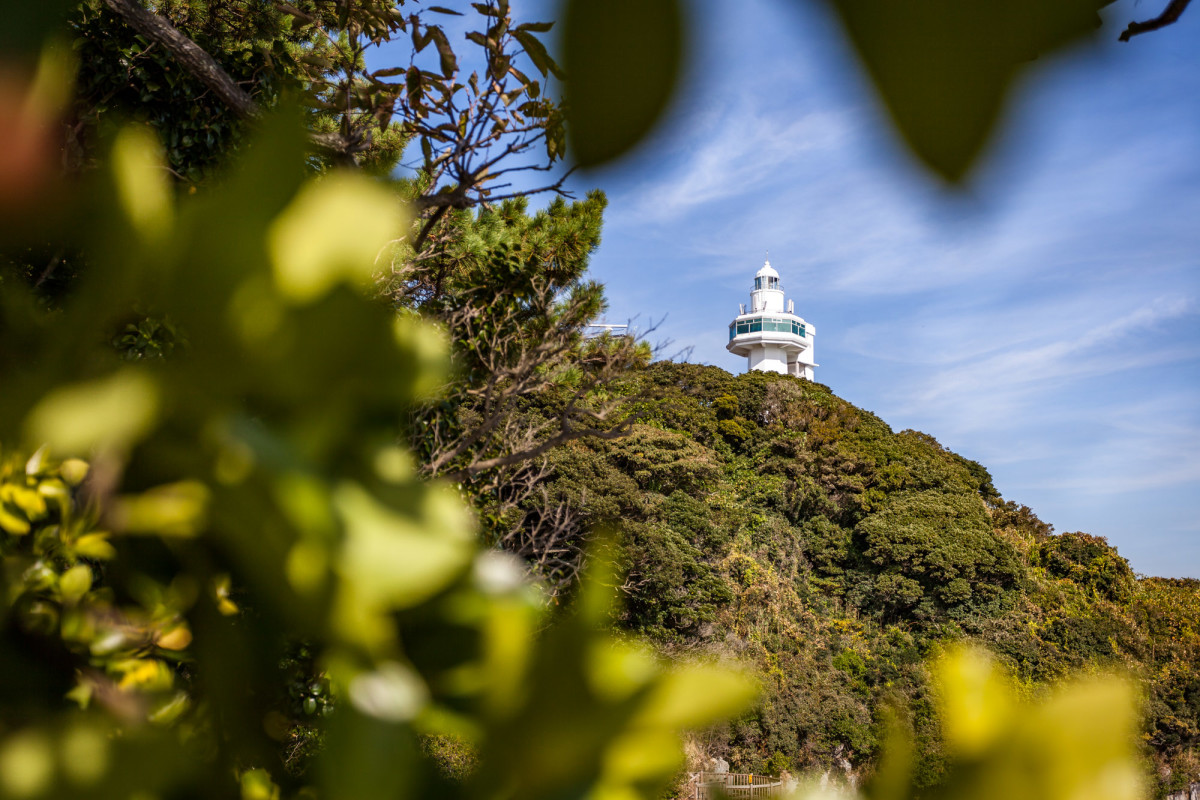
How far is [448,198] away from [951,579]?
8.10 m

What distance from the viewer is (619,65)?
15 centimetres

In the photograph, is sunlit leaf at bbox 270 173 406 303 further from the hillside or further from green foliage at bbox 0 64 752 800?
the hillside

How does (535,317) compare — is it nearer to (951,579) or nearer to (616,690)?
(616,690)

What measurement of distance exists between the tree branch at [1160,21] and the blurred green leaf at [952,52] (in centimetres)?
2

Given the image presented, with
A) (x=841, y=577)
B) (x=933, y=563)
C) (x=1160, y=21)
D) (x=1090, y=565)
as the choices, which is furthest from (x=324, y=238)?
(x=1090, y=565)

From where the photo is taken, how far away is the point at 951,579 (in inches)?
316

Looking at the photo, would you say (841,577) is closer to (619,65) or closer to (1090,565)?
(1090,565)

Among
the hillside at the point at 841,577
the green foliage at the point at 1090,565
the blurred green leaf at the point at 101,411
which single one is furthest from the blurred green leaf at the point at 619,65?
the green foliage at the point at 1090,565

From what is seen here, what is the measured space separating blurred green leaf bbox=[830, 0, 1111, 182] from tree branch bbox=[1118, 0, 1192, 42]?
2 cm

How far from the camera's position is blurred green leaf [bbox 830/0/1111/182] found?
0.11 m

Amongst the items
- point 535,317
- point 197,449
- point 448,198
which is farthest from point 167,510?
point 535,317

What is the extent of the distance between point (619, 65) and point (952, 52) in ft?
0.22

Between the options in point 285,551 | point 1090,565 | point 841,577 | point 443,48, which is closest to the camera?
point 285,551

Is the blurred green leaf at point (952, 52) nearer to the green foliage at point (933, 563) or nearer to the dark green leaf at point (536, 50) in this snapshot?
the dark green leaf at point (536, 50)
